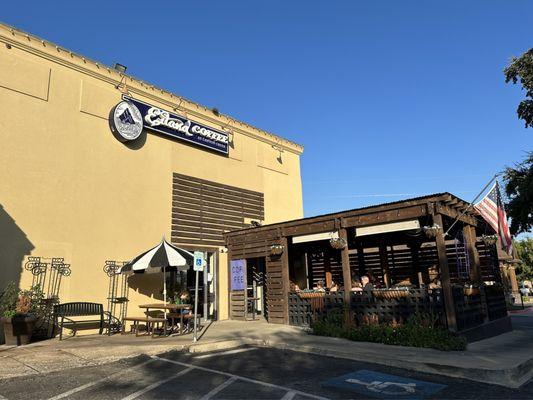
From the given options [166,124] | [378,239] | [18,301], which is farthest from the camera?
[166,124]

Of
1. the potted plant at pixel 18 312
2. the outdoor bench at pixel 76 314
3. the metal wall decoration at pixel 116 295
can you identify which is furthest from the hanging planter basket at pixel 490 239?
→ the potted plant at pixel 18 312

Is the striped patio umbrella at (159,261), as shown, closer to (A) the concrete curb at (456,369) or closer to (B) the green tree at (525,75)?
(A) the concrete curb at (456,369)

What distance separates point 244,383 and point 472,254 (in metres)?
8.39

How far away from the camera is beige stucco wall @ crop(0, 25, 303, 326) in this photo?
10453mm

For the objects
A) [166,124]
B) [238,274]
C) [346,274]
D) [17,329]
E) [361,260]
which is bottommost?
[17,329]

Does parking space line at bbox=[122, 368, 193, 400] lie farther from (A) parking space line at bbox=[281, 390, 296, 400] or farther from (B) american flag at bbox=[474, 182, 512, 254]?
(B) american flag at bbox=[474, 182, 512, 254]

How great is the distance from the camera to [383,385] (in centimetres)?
593

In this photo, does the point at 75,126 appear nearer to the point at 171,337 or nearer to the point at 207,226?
the point at 207,226

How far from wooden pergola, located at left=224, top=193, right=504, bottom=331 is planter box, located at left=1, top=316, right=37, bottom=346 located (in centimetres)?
667

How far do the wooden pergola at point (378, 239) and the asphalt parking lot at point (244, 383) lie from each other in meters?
3.08

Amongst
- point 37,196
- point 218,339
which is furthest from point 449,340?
point 37,196

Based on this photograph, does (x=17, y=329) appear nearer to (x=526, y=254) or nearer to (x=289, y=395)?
(x=289, y=395)

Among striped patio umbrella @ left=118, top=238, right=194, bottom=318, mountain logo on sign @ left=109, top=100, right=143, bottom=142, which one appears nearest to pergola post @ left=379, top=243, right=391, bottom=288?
striped patio umbrella @ left=118, top=238, right=194, bottom=318

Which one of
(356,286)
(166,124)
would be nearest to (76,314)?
(166,124)
